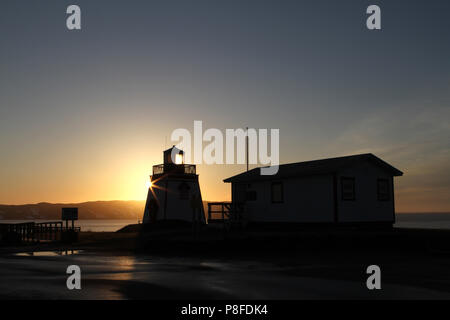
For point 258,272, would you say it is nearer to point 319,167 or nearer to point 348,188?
point 348,188

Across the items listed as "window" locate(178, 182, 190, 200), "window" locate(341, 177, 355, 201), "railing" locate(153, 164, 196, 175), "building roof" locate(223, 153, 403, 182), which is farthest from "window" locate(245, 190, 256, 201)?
"window" locate(178, 182, 190, 200)

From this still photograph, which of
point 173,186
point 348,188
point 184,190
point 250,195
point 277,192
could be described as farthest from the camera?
point 184,190

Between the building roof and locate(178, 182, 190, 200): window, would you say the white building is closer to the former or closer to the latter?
the building roof

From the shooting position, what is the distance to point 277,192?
3375cm

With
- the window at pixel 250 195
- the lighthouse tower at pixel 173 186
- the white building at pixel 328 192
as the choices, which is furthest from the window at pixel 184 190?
the white building at pixel 328 192

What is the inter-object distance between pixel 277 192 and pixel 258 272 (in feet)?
62.4

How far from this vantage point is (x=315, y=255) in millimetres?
21484

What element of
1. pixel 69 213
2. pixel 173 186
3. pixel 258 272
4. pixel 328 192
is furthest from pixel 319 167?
pixel 173 186

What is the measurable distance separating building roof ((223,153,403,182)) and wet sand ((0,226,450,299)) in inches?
256

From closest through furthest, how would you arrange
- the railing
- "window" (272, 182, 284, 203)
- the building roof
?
the building roof < "window" (272, 182, 284, 203) < the railing

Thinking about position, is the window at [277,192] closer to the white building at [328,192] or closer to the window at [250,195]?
the white building at [328,192]

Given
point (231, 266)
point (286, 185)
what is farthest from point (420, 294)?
point (286, 185)

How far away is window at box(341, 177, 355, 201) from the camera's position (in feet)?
100

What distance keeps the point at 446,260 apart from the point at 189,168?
31562mm
